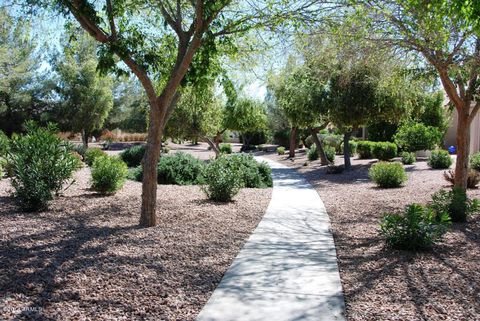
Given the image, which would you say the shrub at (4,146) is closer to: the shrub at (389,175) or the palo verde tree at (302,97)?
the palo verde tree at (302,97)

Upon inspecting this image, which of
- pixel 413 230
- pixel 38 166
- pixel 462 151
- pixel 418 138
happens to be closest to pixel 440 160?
pixel 418 138

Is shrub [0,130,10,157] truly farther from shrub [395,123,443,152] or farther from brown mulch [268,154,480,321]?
shrub [395,123,443,152]

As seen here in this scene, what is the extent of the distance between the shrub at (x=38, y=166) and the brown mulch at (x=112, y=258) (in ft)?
1.03

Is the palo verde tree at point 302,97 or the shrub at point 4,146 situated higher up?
the palo verde tree at point 302,97

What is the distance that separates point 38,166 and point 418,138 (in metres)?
19.6

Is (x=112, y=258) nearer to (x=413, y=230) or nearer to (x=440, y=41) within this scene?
(x=413, y=230)

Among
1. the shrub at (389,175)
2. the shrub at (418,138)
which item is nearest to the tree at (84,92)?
the shrub at (418,138)

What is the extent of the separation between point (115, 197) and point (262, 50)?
15.2 feet

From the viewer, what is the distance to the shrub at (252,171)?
14.6 m

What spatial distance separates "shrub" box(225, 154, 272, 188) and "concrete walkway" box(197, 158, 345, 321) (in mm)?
5567

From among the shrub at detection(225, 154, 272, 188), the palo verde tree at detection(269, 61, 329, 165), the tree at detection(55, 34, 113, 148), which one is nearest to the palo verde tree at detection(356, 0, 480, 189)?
the shrub at detection(225, 154, 272, 188)

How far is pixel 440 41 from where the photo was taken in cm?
851

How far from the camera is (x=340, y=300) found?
15.3 feet

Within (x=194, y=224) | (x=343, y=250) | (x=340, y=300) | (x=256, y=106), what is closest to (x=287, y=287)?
(x=340, y=300)
